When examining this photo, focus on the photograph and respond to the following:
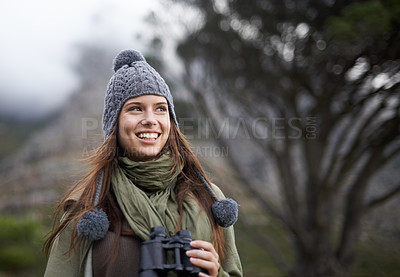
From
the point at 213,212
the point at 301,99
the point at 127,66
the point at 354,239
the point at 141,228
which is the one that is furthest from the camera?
the point at 301,99

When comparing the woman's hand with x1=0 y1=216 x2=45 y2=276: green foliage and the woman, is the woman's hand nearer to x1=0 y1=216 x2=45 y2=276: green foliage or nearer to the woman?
the woman

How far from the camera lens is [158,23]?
563 centimetres

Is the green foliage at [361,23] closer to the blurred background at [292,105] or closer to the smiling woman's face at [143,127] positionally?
the blurred background at [292,105]

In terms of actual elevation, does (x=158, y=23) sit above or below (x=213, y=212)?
above

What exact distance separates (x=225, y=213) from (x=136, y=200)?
336 millimetres

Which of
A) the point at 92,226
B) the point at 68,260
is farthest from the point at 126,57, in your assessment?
the point at 68,260

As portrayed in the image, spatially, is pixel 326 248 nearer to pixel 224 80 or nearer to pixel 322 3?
pixel 224 80

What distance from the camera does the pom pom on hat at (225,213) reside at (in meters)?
1.23

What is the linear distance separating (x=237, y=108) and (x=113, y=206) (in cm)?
530

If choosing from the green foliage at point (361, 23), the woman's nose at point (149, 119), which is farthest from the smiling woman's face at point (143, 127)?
the green foliage at point (361, 23)

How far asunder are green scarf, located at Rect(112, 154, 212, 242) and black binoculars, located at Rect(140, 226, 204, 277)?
6 cm

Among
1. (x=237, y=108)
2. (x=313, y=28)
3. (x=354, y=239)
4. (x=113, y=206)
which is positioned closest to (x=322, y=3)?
(x=313, y=28)

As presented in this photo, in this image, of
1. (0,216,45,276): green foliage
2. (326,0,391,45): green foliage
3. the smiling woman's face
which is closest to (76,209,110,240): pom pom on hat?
the smiling woman's face

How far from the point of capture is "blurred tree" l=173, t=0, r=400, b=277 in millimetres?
4570
